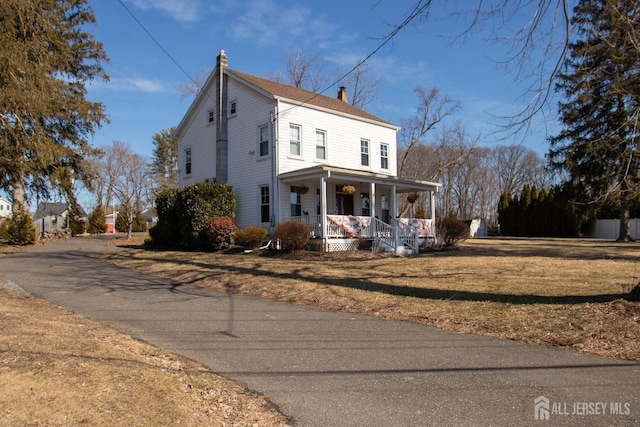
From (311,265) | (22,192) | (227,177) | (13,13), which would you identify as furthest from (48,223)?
(311,265)

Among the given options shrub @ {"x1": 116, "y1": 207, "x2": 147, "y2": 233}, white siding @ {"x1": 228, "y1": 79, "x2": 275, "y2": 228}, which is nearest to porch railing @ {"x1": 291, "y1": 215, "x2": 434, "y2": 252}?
white siding @ {"x1": 228, "y1": 79, "x2": 275, "y2": 228}

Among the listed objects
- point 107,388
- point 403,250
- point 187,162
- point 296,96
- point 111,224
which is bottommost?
point 107,388

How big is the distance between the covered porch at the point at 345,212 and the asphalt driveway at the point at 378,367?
9.96m

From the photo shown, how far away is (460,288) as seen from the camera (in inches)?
384

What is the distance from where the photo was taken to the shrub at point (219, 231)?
1894cm

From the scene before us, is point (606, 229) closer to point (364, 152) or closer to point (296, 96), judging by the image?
point (364, 152)

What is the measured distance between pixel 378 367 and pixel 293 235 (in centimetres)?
1226

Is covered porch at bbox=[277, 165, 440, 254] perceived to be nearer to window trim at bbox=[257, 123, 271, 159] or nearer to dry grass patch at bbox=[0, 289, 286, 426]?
window trim at bbox=[257, 123, 271, 159]

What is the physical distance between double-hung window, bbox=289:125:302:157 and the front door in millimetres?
3265

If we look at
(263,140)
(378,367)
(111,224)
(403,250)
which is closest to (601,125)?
(403,250)

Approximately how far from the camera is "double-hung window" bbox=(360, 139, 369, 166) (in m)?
24.5

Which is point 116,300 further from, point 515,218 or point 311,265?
point 515,218

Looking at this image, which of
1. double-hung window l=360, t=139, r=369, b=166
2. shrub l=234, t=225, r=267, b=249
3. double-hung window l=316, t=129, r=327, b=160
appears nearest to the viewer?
shrub l=234, t=225, r=267, b=249

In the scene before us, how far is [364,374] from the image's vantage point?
192 inches
